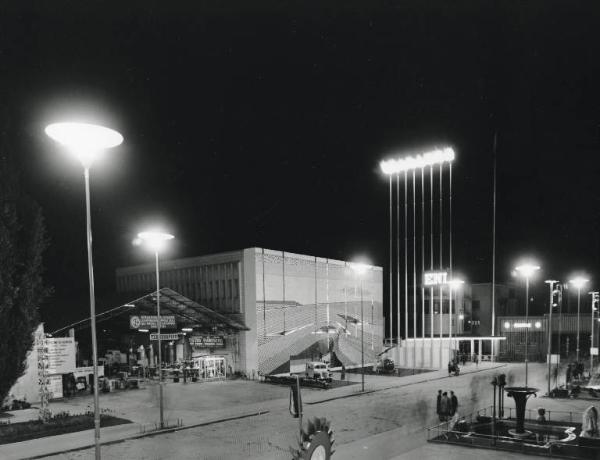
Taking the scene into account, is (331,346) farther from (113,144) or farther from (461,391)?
(113,144)

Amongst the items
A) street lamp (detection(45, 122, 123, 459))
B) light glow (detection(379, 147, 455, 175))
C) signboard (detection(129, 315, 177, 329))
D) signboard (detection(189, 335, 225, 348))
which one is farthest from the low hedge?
light glow (detection(379, 147, 455, 175))

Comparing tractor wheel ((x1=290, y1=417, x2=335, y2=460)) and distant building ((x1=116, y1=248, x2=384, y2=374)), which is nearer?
tractor wheel ((x1=290, y1=417, x2=335, y2=460))

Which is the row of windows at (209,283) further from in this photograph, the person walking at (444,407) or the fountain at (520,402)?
the fountain at (520,402)

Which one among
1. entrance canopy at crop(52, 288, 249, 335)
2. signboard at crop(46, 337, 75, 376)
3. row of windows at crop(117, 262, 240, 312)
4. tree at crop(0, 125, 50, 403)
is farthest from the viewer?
row of windows at crop(117, 262, 240, 312)

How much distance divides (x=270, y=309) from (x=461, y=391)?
602 inches

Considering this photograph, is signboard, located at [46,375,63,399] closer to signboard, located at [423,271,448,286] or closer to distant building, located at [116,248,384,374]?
distant building, located at [116,248,384,374]

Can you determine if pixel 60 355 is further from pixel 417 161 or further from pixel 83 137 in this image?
pixel 417 161

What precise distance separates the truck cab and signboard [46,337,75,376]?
15485 mm

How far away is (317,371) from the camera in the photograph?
37.0 meters

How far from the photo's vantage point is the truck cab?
36875 mm

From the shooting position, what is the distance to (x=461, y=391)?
3328cm

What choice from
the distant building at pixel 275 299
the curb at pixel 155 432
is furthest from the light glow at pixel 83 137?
the distant building at pixel 275 299

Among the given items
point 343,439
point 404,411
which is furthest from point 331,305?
point 343,439

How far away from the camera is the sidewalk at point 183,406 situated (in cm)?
1923
